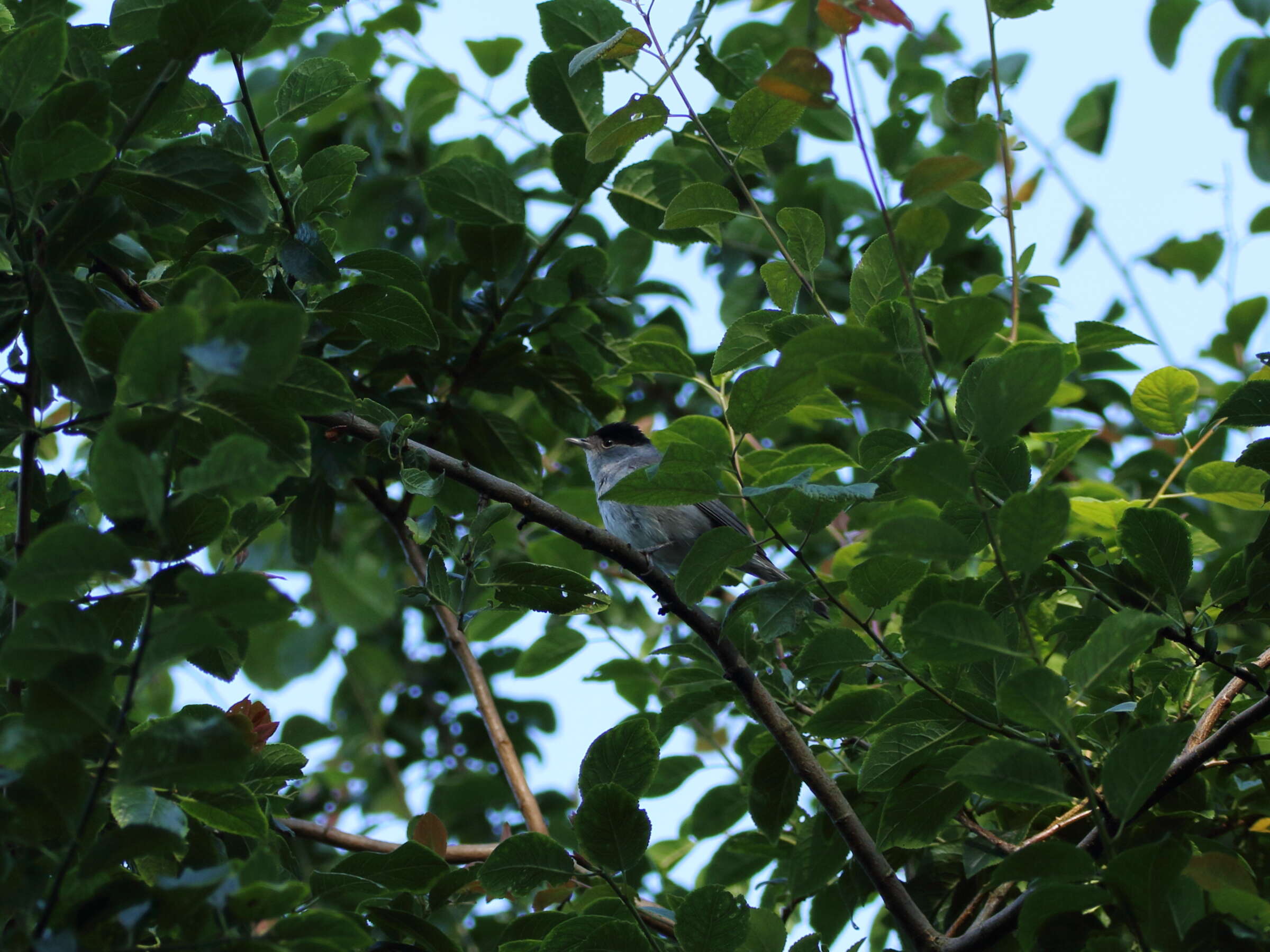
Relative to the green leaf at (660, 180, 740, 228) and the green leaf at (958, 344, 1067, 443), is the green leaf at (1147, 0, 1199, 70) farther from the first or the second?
the green leaf at (958, 344, 1067, 443)

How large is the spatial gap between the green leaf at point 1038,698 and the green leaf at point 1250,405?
41.1 inches

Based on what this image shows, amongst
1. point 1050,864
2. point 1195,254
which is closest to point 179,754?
point 1050,864

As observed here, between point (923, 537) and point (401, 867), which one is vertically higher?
point (401, 867)

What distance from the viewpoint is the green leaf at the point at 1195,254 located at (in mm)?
5211

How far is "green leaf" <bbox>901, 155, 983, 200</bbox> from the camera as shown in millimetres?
2098

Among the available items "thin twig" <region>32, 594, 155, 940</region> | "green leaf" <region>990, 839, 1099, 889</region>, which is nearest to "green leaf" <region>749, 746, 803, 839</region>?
"green leaf" <region>990, 839, 1099, 889</region>

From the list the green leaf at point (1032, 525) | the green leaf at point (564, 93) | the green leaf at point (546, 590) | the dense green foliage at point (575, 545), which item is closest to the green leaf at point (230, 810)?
the dense green foliage at point (575, 545)

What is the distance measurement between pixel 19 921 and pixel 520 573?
123cm

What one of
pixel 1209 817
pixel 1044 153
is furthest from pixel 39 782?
pixel 1044 153

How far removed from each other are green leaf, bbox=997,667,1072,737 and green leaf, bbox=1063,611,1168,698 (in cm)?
7

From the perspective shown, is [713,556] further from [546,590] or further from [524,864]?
[524,864]

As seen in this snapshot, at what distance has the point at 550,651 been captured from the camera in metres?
4.23

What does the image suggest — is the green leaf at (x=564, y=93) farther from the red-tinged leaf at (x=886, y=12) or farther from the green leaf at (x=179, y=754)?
the green leaf at (x=179, y=754)

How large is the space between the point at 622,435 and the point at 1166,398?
356cm
